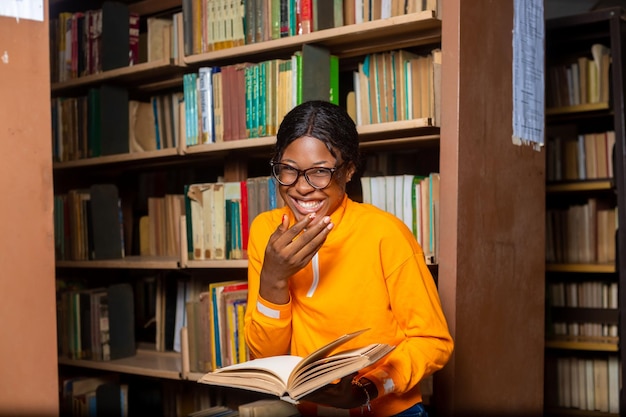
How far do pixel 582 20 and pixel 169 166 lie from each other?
→ 206cm

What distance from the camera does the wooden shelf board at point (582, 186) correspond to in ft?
11.4

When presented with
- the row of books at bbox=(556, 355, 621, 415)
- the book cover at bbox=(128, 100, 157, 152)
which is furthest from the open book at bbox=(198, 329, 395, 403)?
the row of books at bbox=(556, 355, 621, 415)

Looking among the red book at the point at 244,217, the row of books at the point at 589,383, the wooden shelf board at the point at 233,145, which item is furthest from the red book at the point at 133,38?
the row of books at the point at 589,383

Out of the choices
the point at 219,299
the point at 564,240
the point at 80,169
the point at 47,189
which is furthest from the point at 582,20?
the point at 47,189

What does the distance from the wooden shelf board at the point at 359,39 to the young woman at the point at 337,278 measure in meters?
0.65

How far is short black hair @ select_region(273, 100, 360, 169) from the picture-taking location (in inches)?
69.7

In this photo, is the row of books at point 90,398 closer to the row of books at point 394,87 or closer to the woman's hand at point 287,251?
the row of books at point 394,87

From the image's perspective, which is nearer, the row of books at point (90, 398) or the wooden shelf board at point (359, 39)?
the wooden shelf board at point (359, 39)

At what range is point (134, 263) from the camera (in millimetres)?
3113

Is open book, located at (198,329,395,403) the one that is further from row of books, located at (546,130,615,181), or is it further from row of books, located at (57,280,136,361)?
row of books, located at (546,130,615,181)

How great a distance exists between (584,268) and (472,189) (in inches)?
59.0

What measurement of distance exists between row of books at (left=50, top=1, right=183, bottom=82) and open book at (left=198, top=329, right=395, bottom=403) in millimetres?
2049

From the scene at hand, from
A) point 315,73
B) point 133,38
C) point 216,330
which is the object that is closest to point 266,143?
point 315,73

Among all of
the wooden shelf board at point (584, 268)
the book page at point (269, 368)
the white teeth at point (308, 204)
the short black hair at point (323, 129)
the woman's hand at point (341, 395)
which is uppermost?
the short black hair at point (323, 129)
